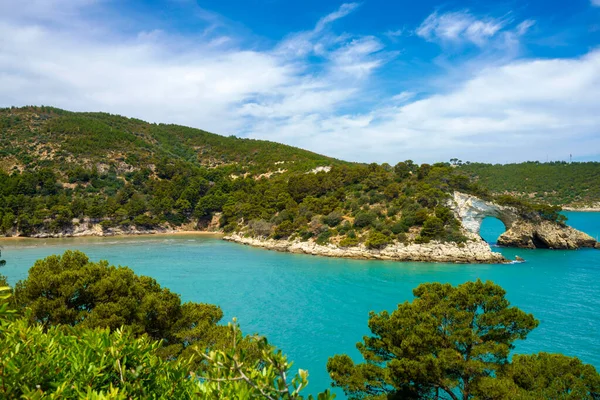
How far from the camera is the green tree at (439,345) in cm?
763

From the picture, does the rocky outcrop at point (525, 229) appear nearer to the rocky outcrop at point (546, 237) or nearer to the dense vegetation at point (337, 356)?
the rocky outcrop at point (546, 237)

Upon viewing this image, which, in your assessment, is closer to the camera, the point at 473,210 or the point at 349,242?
the point at 349,242

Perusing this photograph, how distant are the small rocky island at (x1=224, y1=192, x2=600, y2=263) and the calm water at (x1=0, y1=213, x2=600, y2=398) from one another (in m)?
1.87

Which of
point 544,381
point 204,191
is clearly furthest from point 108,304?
point 204,191

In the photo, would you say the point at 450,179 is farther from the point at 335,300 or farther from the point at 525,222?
the point at 335,300

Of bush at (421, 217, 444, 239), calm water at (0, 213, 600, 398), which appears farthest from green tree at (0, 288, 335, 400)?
bush at (421, 217, 444, 239)

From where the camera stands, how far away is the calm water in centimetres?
1552

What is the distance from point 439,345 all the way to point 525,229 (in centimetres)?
3994

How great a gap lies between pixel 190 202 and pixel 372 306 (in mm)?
42982

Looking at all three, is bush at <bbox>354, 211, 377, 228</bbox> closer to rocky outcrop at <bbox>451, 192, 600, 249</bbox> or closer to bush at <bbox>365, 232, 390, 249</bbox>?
bush at <bbox>365, 232, 390, 249</bbox>

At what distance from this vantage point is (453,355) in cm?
767

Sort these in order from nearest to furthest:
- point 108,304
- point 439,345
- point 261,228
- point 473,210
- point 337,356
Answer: point 439,345, point 337,356, point 108,304, point 473,210, point 261,228

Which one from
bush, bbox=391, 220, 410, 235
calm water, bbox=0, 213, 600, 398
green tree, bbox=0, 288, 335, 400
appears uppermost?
green tree, bbox=0, 288, 335, 400

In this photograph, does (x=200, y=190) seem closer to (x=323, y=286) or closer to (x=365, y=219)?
(x=365, y=219)
